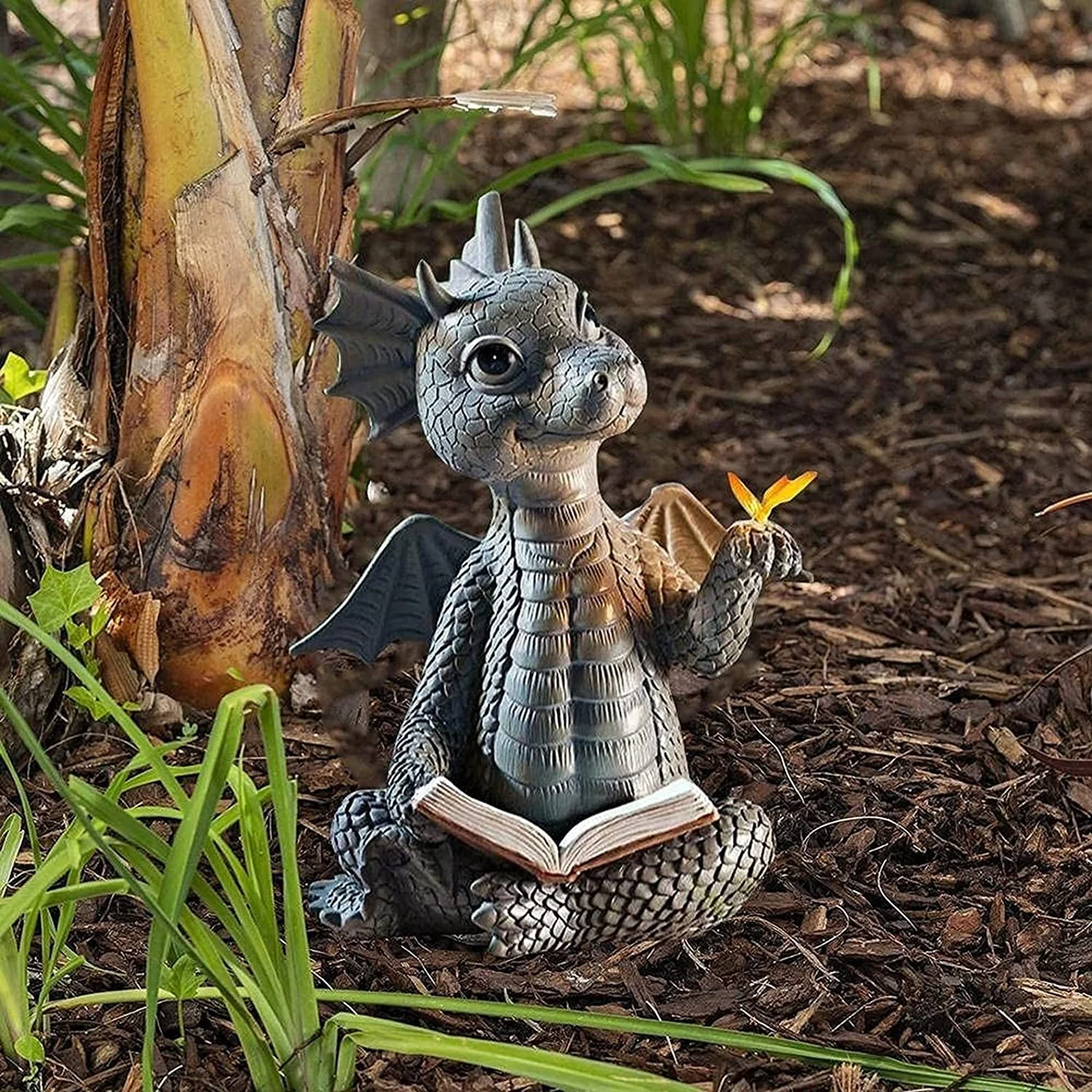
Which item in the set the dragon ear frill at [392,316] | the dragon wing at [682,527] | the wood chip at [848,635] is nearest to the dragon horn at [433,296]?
the dragon ear frill at [392,316]

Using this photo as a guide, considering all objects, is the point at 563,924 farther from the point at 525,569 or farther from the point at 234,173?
the point at 234,173

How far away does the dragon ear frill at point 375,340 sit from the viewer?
4.84ft

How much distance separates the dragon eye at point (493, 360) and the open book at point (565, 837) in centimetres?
35

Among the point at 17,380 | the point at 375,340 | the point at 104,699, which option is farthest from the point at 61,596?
the point at 17,380

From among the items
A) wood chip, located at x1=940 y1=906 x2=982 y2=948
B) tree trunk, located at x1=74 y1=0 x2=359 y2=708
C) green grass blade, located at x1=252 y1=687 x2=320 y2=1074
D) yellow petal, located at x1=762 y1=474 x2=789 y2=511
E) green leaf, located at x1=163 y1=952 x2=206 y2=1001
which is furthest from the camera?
tree trunk, located at x1=74 y1=0 x2=359 y2=708

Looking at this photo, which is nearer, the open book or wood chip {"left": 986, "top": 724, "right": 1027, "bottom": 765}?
the open book

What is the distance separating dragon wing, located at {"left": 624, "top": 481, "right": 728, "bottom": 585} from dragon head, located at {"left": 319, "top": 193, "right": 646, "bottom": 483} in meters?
0.27

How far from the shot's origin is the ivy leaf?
1.50 m

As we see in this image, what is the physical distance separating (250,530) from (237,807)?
1.97 feet

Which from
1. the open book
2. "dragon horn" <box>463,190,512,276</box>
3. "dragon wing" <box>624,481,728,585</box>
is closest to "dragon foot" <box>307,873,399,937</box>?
the open book

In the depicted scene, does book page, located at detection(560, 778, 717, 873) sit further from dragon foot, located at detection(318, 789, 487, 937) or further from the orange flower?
the orange flower

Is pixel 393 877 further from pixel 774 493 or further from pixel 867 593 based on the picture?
pixel 867 593

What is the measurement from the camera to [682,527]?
5.70 ft

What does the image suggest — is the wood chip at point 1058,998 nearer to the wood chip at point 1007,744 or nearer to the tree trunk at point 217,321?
the wood chip at point 1007,744
